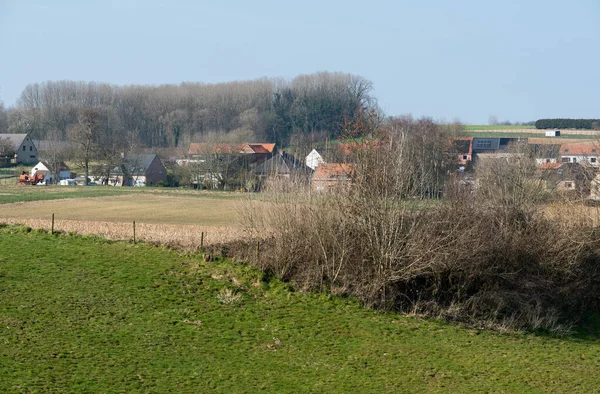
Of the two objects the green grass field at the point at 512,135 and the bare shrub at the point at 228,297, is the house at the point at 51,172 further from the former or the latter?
the bare shrub at the point at 228,297

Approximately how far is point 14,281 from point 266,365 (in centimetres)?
823

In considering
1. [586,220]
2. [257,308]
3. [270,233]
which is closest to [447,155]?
[586,220]

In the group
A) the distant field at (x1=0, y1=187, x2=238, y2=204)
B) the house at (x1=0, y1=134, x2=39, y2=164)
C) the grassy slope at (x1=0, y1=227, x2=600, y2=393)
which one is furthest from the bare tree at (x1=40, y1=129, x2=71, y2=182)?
the grassy slope at (x1=0, y1=227, x2=600, y2=393)

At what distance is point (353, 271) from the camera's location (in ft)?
72.9

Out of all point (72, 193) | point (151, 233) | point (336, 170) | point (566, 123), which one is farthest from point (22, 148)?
point (566, 123)

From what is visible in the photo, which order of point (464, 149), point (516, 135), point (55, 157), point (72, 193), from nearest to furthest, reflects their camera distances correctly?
point (72, 193) < point (55, 157) < point (464, 149) < point (516, 135)

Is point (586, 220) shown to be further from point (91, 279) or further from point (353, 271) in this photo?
point (91, 279)

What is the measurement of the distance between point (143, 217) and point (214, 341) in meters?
25.8

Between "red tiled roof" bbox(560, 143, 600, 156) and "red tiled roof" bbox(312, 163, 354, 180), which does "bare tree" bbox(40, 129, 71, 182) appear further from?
"red tiled roof" bbox(560, 143, 600, 156)

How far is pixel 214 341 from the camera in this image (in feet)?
54.7

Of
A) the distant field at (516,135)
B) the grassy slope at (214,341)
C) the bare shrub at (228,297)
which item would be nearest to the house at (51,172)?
the distant field at (516,135)

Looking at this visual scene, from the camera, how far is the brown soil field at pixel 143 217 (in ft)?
85.6

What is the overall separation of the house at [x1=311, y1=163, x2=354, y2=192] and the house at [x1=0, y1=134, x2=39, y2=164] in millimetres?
80163

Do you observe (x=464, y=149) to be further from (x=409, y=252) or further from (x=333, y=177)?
(x=409, y=252)
